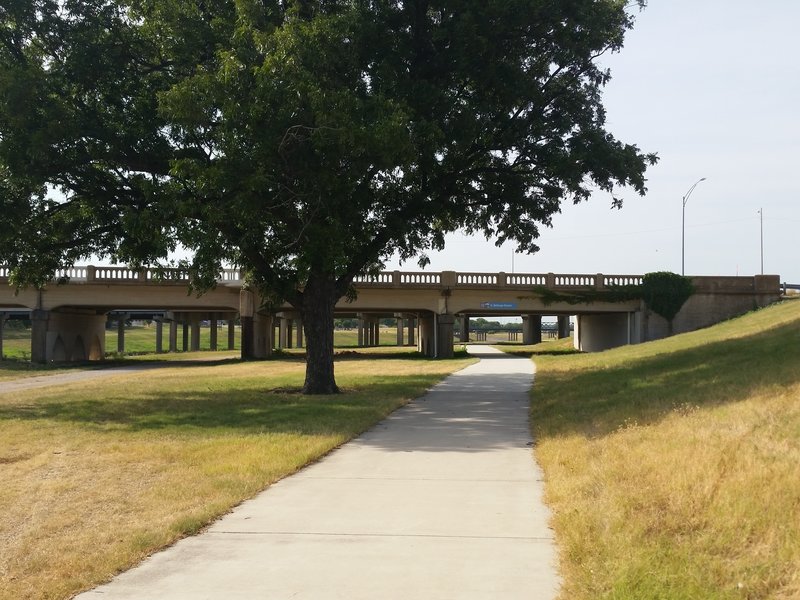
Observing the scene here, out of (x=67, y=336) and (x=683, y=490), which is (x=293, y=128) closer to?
(x=683, y=490)

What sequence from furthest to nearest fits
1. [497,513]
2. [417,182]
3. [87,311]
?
[87,311], [417,182], [497,513]

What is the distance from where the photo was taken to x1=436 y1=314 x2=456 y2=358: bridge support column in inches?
1825

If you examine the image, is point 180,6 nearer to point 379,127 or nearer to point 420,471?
point 379,127

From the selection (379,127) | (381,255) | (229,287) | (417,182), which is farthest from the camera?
(229,287)

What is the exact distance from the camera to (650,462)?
26.7 feet

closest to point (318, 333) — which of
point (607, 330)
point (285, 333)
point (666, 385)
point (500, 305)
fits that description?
point (666, 385)

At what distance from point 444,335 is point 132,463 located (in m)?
36.8

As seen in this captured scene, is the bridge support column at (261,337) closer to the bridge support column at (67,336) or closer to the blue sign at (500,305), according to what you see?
the bridge support column at (67,336)

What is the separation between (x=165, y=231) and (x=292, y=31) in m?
4.81

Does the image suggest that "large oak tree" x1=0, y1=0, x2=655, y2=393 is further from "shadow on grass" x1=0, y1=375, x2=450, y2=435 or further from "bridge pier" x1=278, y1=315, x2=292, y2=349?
"bridge pier" x1=278, y1=315, x2=292, y2=349

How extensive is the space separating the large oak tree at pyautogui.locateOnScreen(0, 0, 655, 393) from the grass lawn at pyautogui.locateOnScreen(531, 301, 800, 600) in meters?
7.05

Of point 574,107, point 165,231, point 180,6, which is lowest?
point 165,231

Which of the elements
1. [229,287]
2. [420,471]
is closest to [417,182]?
[420,471]

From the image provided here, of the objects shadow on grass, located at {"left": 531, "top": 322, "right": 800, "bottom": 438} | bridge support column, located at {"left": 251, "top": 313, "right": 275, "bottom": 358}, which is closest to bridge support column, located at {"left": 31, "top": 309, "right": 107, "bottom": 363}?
bridge support column, located at {"left": 251, "top": 313, "right": 275, "bottom": 358}
